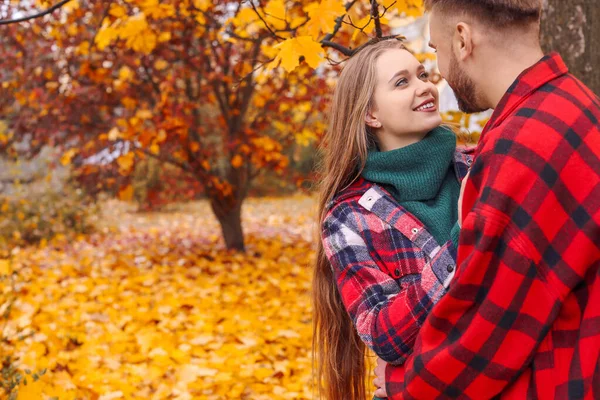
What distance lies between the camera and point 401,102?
1669 millimetres

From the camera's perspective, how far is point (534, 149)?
3.67ft

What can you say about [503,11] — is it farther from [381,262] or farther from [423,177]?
[381,262]

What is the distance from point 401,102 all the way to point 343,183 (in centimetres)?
29

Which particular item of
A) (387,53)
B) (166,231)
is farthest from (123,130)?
(387,53)

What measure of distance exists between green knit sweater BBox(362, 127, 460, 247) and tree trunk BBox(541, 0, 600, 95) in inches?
41.1

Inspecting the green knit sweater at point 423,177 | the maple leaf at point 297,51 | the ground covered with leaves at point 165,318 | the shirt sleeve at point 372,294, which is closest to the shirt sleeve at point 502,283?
the shirt sleeve at point 372,294

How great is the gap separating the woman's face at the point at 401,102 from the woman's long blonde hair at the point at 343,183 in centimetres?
3

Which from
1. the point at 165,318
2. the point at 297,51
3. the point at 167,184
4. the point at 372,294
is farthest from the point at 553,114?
the point at 167,184

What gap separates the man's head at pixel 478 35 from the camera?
4.10ft

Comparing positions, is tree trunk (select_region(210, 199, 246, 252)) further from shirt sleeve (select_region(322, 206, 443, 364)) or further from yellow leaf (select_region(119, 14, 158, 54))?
shirt sleeve (select_region(322, 206, 443, 364))

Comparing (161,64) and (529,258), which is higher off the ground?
(161,64)

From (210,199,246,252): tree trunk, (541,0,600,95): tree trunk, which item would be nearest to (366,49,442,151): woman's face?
(541,0,600,95): tree trunk

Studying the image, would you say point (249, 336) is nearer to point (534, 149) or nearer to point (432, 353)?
point (432, 353)

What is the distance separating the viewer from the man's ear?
4.17 feet
